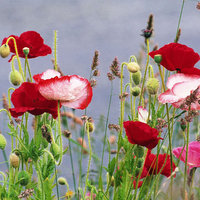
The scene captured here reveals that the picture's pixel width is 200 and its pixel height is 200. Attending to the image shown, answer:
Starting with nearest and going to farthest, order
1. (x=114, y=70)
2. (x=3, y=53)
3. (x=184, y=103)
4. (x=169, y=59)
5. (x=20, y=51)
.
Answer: (x=184, y=103) < (x=169, y=59) < (x=3, y=53) < (x=114, y=70) < (x=20, y=51)

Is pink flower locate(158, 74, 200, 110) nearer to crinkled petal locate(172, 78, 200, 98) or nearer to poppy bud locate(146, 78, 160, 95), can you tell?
crinkled petal locate(172, 78, 200, 98)

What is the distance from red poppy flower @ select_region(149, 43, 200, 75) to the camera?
135cm

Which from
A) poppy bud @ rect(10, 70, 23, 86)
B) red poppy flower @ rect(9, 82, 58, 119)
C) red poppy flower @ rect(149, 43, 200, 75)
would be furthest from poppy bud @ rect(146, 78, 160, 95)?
poppy bud @ rect(10, 70, 23, 86)

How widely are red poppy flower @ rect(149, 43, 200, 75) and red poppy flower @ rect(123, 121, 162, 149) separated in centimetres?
24

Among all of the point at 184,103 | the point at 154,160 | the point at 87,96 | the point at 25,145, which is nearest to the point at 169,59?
the point at 184,103

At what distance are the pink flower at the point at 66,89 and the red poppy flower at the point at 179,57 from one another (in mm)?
279

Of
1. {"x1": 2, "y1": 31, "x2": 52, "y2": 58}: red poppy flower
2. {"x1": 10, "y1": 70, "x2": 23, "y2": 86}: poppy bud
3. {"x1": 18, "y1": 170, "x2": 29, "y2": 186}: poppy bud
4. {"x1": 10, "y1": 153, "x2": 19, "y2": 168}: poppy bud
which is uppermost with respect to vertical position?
{"x1": 2, "y1": 31, "x2": 52, "y2": 58}: red poppy flower

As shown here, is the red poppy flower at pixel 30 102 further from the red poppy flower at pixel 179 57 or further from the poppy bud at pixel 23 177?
the red poppy flower at pixel 179 57

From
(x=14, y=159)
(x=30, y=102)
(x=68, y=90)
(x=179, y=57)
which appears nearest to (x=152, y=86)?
(x=179, y=57)

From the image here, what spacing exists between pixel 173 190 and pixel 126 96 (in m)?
0.47

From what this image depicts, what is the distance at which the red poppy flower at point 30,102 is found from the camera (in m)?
1.32

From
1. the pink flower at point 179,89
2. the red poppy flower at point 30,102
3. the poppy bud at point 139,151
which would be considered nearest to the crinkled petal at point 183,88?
the pink flower at point 179,89

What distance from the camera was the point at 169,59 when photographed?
1369 mm

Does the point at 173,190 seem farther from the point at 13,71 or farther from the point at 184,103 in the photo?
the point at 13,71
